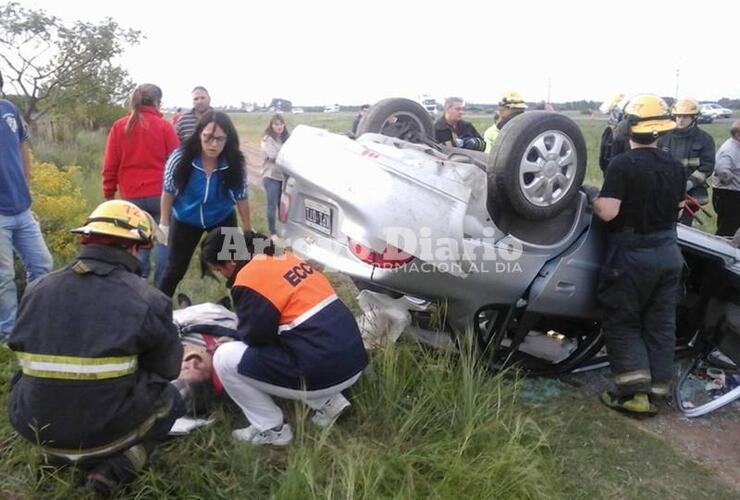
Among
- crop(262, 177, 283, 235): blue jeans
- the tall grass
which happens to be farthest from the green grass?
crop(262, 177, 283, 235): blue jeans

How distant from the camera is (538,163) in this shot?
309cm

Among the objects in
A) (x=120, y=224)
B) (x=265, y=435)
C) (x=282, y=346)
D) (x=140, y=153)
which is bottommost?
(x=265, y=435)

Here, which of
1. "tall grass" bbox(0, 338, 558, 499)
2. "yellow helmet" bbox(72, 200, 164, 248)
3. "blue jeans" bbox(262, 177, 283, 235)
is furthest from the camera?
"blue jeans" bbox(262, 177, 283, 235)

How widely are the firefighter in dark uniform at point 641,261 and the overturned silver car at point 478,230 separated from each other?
15 cm

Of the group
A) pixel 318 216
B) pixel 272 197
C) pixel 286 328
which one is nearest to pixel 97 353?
pixel 286 328

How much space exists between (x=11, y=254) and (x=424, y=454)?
2.73 meters

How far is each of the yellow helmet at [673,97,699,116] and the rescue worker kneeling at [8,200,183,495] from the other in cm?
536

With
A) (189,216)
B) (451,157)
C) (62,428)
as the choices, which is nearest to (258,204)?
(189,216)

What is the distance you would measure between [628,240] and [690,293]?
33.4 inches

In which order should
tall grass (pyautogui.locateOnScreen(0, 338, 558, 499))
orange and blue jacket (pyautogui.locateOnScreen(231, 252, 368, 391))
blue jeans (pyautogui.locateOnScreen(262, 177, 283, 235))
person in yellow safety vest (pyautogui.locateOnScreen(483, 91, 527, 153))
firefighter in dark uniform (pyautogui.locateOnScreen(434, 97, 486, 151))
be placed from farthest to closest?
blue jeans (pyautogui.locateOnScreen(262, 177, 283, 235))
firefighter in dark uniform (pyautogui.locateOnScreen(434, 97, 486, 151))
person in yellow safety vest (pyautogui.locateOnScreen(483, 91, 527, 153))
orange and blue jacket (pyautogui.locateOnScreen(231, 252, 368, 391))
tall grass (pyautogui.locateOnScreen(0, 338, 558, 499))

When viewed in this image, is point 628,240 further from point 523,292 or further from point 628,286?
point 523,292

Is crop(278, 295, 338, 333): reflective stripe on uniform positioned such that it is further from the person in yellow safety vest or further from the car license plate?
the person in yellow safety vest

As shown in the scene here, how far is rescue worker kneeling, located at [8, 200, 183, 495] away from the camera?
216 cm

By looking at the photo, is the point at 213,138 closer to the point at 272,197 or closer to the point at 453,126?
the point at 453,126
